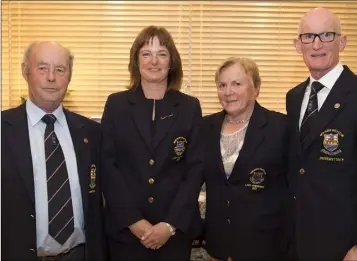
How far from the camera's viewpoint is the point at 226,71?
2.54 m

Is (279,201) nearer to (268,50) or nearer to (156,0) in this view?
(268,50)

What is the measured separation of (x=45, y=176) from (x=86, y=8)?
247 cm

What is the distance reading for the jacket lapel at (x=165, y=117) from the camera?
2408mm

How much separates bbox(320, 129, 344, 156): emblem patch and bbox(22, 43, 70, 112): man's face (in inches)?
49.4

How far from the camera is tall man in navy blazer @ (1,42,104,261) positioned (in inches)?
81.7

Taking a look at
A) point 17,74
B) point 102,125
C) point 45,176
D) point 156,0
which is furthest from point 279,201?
point 17,74

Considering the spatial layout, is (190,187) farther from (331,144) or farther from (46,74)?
(46,74)

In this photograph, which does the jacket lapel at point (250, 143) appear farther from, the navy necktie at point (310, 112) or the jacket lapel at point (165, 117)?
the jacket lapel at point (165, 117)

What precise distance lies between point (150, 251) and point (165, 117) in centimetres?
68

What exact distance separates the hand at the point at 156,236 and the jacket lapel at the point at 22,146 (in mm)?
591

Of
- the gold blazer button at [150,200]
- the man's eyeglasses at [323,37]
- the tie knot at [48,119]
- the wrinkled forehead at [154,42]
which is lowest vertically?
the gold blazer button at [150,200]

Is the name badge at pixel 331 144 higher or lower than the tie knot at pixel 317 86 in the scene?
lower

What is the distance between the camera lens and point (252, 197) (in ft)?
7.91

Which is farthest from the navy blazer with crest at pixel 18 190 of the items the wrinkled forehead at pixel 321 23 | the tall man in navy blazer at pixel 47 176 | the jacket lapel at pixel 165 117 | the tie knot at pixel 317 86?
the wrinkled forehead at pixel 321 23
